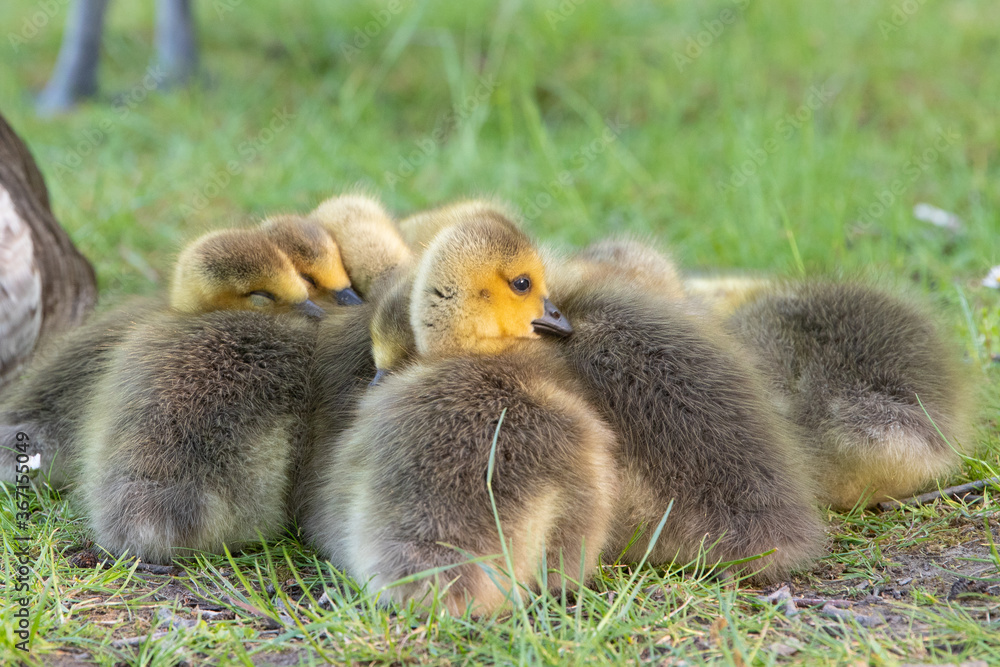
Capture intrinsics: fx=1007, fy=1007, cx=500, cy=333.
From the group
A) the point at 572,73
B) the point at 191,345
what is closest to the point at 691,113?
the point at 572,73

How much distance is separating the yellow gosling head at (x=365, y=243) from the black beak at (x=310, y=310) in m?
0.19

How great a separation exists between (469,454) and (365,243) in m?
0.98

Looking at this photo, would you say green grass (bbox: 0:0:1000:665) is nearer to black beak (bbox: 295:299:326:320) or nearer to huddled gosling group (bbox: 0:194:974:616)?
huddled gosling group (bbox: 0:194:974:616)

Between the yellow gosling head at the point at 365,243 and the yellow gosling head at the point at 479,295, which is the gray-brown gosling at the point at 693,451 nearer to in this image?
the yellow gosling head at the point at 479,295

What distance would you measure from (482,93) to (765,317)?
318 centimetres

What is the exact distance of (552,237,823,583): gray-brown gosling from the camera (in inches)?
78.2

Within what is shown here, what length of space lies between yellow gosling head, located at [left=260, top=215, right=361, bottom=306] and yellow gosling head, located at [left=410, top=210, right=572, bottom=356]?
0.49 meters

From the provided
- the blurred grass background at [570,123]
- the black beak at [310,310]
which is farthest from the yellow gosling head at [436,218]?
the blurred grass background at [570,123]

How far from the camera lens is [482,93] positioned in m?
5.41

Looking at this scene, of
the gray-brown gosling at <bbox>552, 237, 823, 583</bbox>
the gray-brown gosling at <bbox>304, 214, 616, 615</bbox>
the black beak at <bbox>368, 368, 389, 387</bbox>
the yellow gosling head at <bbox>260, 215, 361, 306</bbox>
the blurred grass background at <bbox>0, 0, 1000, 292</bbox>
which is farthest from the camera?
the blurred grass background at <bbox>0, 0, 1000, 292</bbox>

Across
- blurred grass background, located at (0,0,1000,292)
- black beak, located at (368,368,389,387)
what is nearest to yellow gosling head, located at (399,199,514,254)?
black beak, located at (368,368,389,387)

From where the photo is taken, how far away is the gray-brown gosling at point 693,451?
6.52 feet

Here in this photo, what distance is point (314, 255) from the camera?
253cm

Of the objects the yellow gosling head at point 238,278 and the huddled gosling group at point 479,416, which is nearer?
the huddled gosling group at point 479,416
